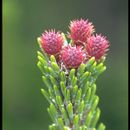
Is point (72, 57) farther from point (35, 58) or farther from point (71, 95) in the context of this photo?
point (35, 58)

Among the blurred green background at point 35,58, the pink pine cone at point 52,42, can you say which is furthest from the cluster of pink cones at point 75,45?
the blurred green background at point 35,58

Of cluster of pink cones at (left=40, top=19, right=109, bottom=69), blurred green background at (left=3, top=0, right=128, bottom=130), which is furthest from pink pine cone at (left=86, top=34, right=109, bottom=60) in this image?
blurred green background at (left=3, top=0, right=128, bottom=130)

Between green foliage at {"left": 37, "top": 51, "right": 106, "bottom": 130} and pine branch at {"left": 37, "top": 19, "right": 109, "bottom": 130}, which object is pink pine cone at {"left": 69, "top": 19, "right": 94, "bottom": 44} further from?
green foliage at {"left": 37, "top": 51, "right": 106, "bottom": 130}

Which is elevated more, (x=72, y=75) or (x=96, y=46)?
(x=96, y=46)

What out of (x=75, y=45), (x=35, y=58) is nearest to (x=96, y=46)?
(x=75, y=45)

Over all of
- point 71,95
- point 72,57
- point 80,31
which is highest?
point 80,31

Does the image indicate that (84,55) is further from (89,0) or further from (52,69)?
(89,0)

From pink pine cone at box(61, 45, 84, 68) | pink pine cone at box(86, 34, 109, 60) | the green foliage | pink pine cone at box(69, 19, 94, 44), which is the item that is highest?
pink pine cone at box(69, 19, 94, 44)
